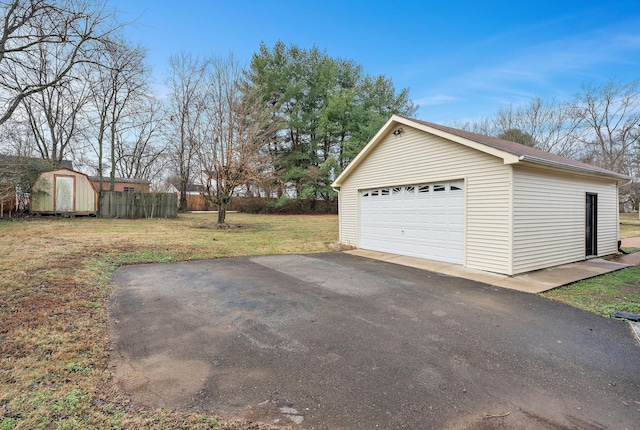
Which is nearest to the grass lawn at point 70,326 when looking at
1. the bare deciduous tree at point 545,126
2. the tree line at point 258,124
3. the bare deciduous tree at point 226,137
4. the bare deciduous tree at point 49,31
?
the bare deciduous tree at point 49,31

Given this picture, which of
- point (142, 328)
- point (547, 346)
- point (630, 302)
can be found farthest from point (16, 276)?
point (630, 302)

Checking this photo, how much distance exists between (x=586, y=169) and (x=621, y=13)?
23.1 ft

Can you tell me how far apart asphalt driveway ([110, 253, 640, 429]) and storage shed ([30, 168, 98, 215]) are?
16625 millimetres

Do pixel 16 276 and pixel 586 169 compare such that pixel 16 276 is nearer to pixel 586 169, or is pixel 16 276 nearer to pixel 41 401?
pixel 41 401

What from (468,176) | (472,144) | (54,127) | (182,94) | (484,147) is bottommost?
(468,176)

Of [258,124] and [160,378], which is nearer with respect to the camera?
[160,378]

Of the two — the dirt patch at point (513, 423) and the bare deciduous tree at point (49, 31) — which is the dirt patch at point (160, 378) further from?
the bare deciduous tree at point (49, 31)

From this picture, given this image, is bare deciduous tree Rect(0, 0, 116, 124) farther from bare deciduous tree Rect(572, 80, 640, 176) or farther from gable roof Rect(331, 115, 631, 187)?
bare deciduous tree Rect(572, 80, 640, 176)

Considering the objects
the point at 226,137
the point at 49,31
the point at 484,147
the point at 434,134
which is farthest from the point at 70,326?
the point at 226,137

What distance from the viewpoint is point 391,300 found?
479cm

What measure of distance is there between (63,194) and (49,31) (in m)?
14.0

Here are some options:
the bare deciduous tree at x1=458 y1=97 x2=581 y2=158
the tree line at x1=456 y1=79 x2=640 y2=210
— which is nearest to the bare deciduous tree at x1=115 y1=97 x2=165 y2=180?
the bare deciduous tree at x1=458 y1=97 x2=581 y2=158

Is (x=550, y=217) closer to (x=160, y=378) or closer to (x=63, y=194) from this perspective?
(x=160, y=378)

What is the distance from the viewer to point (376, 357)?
9.73 ft
